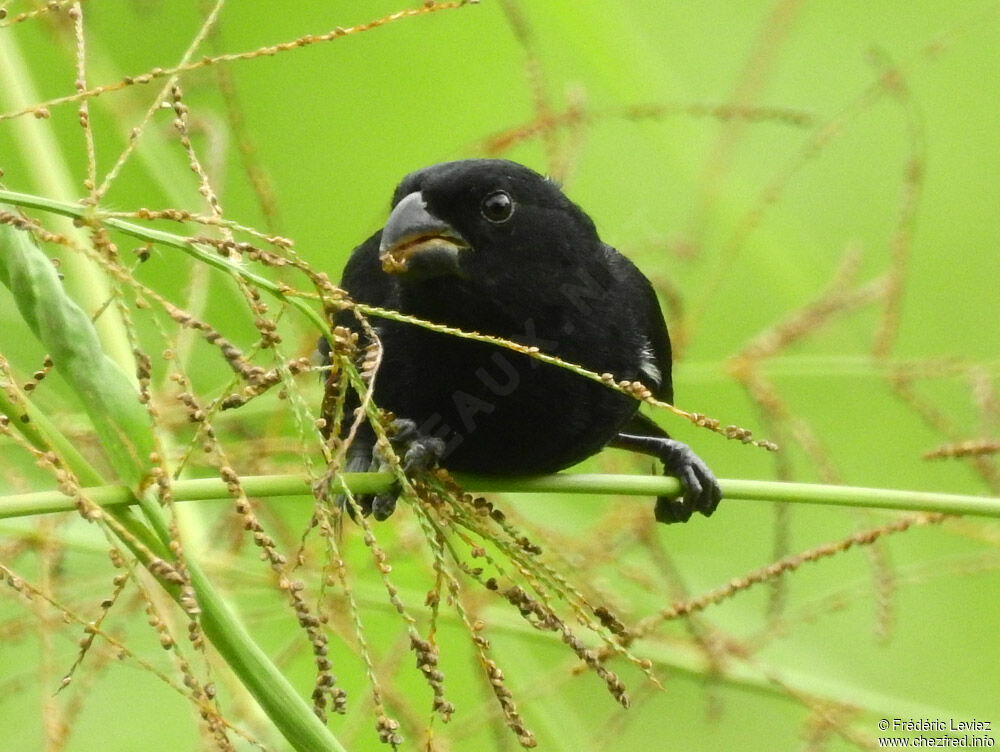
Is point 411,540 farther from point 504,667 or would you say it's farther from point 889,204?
point 889,204

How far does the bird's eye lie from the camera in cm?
229

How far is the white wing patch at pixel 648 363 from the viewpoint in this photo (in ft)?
8.24

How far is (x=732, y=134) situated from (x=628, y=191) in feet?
3.96

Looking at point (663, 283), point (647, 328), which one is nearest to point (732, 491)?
point (647, 328)

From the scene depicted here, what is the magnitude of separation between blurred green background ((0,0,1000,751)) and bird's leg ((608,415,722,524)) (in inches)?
5.6

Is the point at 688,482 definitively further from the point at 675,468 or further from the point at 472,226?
the point at 472,226

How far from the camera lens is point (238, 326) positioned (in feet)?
12.4

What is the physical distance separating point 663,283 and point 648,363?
0.51 m

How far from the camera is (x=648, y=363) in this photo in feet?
8.36

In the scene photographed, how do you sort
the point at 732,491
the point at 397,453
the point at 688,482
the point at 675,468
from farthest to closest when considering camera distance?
1. the point at 675,468
2. the point at 688,482
3. the point at 397,453
4. the point at 732,491

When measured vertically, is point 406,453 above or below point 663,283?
below

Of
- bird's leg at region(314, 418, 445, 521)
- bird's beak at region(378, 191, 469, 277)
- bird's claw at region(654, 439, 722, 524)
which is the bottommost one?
bird's claw at region(654, 439, 722, 524)

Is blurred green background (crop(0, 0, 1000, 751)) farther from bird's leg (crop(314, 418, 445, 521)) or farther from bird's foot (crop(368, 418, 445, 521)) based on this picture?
bird's foot (crop(368, 418, 445, 521))

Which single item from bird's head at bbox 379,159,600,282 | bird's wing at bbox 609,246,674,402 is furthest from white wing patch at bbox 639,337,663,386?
bird's head at bbox 379,159,600,282
